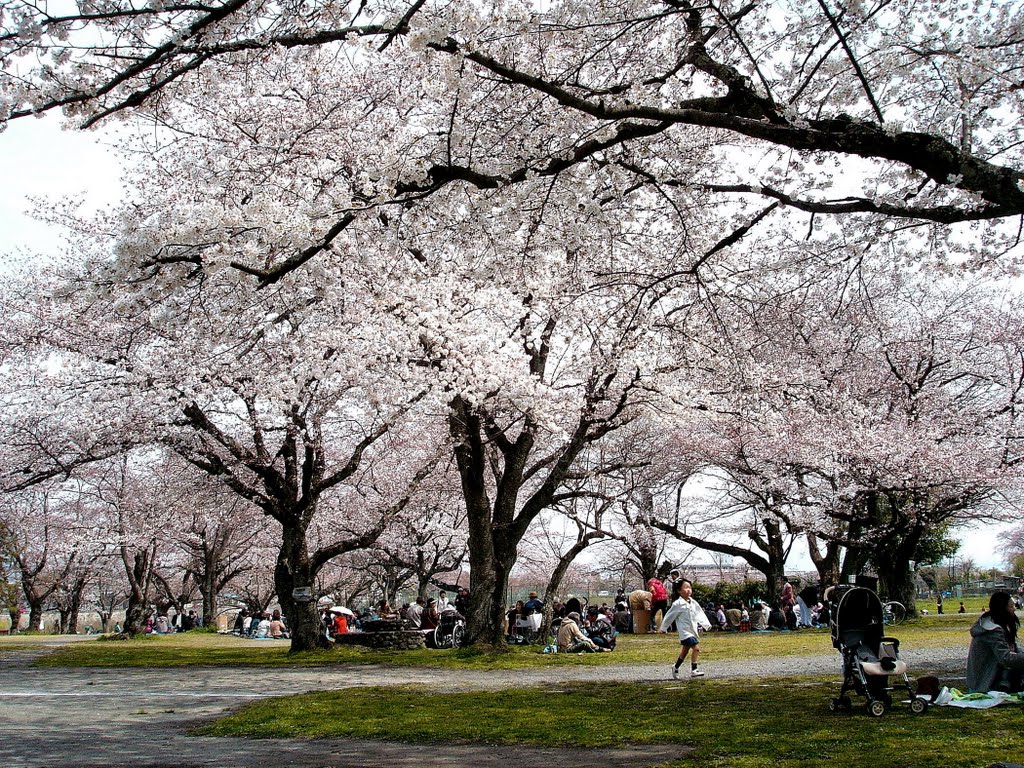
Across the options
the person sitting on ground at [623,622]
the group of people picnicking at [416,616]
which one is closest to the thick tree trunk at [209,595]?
the group of people picnicking at [416,616]

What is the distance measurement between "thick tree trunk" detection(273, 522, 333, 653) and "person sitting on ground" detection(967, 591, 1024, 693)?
1235 centimetres

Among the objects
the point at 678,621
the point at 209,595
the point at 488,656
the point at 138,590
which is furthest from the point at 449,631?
the point at 209,595

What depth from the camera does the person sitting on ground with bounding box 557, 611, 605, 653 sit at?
1672 centimetres

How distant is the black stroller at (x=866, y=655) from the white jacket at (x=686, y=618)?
3546mm

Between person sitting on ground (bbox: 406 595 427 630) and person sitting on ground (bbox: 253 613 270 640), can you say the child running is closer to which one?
person sitting on ground (bbox: 406 595 427 630)

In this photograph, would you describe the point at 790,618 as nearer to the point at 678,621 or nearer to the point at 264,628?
the point at 678,621

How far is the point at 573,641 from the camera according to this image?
1680 centimetres

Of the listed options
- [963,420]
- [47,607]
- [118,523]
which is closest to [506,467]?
[963,420]

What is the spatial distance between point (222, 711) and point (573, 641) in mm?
8986

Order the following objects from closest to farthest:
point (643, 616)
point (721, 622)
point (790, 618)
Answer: point (790, 618) < point (643, 616) < point (721, 622)

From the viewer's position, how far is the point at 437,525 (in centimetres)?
3328

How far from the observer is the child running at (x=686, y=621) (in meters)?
11.1

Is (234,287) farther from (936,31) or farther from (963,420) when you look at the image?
(963,420)

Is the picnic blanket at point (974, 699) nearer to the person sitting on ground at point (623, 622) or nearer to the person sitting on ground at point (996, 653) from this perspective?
the person sitting on ground at point (996, 653)
